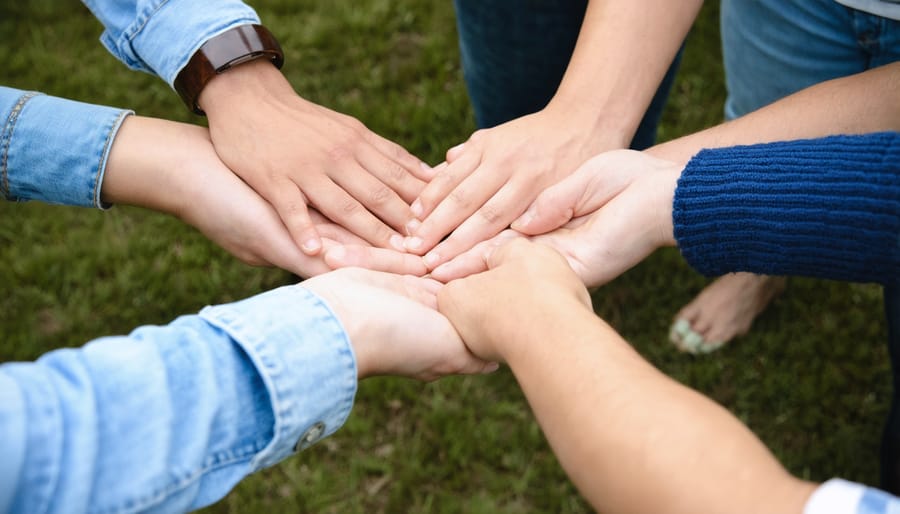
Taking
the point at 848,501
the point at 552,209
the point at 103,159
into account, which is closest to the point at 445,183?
the point at 552,209

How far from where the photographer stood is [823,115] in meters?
1.58

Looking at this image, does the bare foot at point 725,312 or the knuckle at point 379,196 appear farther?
the bare foot at point 725,312

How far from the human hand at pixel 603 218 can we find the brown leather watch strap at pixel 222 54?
626 millimetres

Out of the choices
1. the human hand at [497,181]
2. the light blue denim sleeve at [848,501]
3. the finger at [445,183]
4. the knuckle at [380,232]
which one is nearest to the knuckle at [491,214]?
the human hand at [497,181]

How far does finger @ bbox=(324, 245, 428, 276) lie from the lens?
161cm

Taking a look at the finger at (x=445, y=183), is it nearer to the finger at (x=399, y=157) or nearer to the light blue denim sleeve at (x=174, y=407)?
the finger at (x=399, y=157)

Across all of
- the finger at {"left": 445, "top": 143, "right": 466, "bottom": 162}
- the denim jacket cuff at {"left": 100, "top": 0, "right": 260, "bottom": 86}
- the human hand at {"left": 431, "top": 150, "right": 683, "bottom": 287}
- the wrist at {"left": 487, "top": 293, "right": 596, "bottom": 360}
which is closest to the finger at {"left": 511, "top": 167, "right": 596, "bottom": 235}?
the human hand at {"left": 431, "top": 150, "right": 683, "bottom": 287}

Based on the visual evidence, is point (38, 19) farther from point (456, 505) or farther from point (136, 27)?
point (456, 505)

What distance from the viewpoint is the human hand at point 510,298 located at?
1.27 metres

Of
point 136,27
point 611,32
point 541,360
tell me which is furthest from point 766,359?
point 136,27

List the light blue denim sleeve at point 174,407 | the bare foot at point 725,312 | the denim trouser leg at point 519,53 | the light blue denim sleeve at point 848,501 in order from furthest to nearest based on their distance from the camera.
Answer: the bare foot at point 725,312, the denim trouser leg at point 519,53, the light blue denim sleeve at point 174,407, the light blue denim sleeve at point 848,501

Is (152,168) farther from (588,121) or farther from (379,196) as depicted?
(588,121)

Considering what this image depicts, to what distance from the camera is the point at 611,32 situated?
1693mm

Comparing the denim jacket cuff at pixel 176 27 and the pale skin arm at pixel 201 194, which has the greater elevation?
the denim jacket cuff at pixel 176 27
